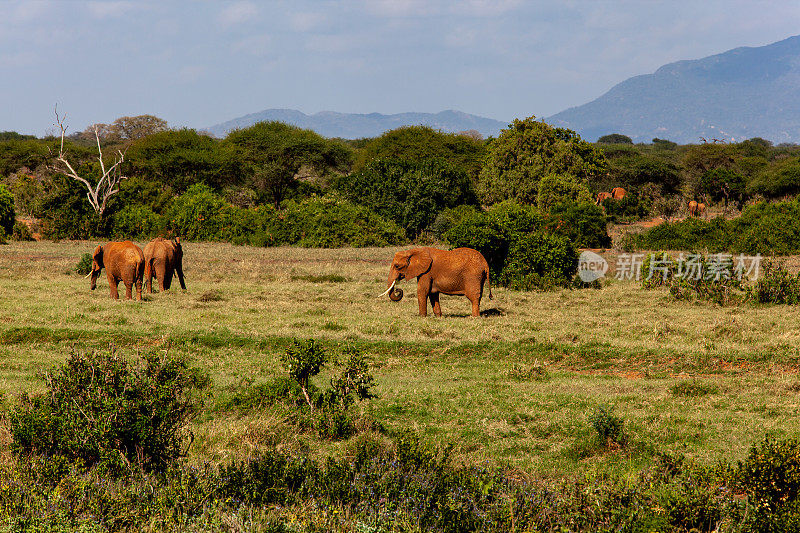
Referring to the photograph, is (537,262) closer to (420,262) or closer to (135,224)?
(420,262)

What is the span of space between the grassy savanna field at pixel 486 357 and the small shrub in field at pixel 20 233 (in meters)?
17.7

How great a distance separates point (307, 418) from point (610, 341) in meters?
7.09

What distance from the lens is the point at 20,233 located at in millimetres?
38438

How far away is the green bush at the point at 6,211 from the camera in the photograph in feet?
119

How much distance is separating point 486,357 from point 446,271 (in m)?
3.63

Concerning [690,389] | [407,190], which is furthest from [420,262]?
[407,190]

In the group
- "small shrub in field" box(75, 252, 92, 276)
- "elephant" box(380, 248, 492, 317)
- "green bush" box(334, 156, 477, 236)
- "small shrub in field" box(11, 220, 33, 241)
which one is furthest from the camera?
"green bush" box(334, 156, 477, 236)

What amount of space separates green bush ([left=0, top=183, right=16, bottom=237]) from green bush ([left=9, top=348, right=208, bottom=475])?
3358 cm

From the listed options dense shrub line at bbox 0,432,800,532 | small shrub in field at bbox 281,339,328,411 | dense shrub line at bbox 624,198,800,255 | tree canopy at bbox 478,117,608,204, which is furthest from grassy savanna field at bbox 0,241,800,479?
tree canopy at bbox 478,117,608,204

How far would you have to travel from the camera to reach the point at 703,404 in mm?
9656

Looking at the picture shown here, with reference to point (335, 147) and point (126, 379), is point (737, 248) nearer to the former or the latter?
point (126, 379)

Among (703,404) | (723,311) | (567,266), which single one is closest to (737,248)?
(567,266)

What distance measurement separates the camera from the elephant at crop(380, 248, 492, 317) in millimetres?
16125

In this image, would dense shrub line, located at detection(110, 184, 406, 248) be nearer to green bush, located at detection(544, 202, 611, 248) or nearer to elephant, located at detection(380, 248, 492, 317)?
green bush, located at detection(544, 202, 611, 248)
